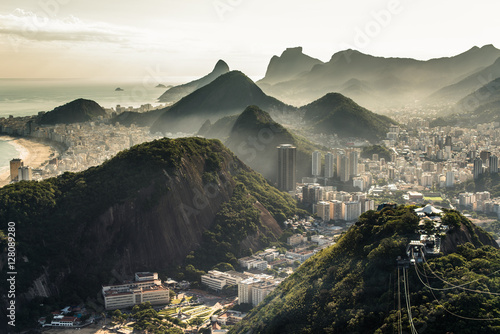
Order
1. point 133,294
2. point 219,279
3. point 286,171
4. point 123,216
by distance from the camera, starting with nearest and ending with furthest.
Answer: point 133,294
point 219,279
point 123,216
point 286,171

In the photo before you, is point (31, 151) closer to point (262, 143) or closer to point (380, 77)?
point (262, 143)

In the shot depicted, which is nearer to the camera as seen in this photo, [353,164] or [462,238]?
[462,238]

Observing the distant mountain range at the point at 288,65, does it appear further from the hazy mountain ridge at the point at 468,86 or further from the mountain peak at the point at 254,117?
the mountain peak at the point at 254,117

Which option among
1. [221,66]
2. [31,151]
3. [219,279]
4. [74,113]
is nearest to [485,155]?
[219,279]

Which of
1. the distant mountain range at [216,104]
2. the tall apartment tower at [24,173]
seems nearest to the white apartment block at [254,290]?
the tall apartment tower at [24,173]

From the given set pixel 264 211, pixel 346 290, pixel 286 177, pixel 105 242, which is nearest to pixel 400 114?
pixel 286 177

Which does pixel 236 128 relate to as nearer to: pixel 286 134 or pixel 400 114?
pixel 286 134
